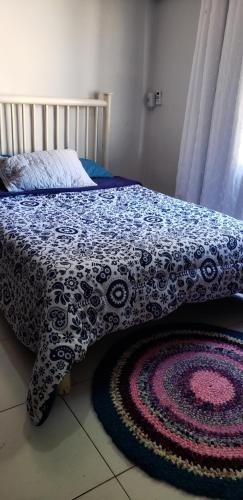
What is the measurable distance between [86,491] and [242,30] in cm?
262

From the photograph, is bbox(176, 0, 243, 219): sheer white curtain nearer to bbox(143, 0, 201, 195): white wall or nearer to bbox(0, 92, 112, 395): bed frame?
bbox(143, 0, 201, 195): white wall

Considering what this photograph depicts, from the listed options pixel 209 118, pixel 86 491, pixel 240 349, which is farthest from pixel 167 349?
pixel 209 118

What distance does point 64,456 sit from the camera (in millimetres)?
1190

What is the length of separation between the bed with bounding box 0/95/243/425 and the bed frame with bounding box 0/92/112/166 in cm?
78

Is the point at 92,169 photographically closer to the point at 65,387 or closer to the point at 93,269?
the point at 93,269

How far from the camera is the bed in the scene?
1.30m

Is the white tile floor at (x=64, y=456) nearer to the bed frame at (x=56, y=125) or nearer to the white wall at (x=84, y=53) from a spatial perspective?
the bed frame at (x=56, y=125)

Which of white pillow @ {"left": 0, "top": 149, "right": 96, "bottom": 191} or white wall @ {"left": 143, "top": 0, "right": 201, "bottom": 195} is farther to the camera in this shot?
white wall @ {"left": 143, "top": 0, "right": 201, "bottom": 195}

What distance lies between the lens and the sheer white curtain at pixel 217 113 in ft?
8.10

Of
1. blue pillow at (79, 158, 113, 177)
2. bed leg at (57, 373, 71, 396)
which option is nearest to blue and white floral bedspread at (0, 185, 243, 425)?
bed leg at (57, 373, 71, 396)

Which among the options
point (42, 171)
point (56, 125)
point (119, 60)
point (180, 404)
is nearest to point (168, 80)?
point (119, 60)

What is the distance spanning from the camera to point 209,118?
8.95 ft

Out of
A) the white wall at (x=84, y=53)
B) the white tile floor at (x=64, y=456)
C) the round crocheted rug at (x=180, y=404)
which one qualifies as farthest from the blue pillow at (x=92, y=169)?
the white tile floor at (x=64, y=456)

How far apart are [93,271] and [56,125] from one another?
191cm
